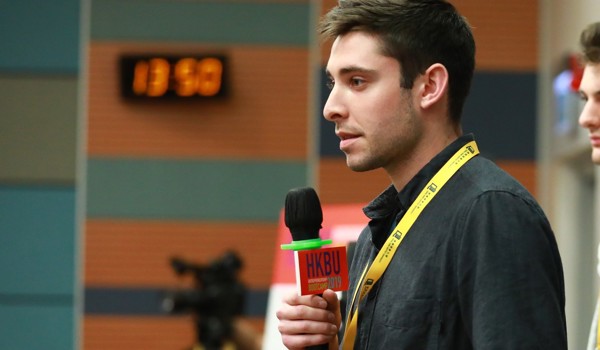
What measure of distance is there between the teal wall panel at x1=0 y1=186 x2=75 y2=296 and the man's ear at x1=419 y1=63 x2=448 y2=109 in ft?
16.2

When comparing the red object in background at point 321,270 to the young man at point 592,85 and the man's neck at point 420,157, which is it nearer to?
the man's neck at point 420,157

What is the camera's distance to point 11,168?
637cm

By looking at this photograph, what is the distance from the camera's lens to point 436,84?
166 centimetres

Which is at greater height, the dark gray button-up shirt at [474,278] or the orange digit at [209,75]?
the orange digit at [209,75]

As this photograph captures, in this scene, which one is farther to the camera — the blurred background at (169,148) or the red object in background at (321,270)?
the blurred background at (169,148)

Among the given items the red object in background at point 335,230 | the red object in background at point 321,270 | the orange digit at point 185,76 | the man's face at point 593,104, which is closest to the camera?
the red object in background at point 321,270

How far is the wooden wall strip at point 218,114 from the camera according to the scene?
6273 millimetres

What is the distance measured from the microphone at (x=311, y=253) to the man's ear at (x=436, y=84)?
0.24m

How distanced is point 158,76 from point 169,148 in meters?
0.44

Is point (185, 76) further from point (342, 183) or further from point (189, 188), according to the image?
point (342, 183)

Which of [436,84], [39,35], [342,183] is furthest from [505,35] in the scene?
[436,84]

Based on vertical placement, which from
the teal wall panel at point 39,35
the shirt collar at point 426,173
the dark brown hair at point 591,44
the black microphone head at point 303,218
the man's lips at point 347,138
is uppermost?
the teal wall panel at point 39,35

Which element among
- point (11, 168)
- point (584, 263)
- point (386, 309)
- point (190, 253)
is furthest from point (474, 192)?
point (11, 168)

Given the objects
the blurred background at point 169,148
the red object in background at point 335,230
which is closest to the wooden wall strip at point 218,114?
the blurred background at point 169,148
